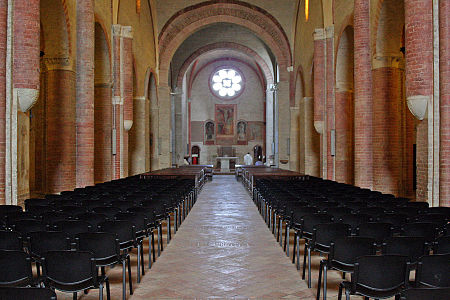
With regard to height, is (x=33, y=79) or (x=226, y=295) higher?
(x=33, y=79)

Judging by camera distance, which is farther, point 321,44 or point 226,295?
point 321,44

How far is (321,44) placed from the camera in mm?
16656

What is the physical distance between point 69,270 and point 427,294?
2.85 meters

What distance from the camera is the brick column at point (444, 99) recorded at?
8547 mm

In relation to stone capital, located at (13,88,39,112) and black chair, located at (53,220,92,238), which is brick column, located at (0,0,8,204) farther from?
black chair, located at (53,220,92,238)

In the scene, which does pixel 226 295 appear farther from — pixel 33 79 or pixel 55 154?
pixel 55 154

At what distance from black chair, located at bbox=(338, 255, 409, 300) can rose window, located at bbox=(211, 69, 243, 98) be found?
39088 millimetres

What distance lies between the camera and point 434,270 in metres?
3.47

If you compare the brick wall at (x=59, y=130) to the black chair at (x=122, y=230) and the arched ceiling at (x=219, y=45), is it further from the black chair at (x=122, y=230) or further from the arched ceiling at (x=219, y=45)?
the arched ceiling at (x=219, y=45)

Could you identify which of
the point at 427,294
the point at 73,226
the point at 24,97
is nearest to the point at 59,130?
the point at 24,97

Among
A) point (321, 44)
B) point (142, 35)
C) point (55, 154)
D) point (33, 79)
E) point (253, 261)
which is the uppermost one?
point (142, 35)

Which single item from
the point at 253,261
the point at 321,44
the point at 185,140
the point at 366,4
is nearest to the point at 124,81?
the point at 321,44

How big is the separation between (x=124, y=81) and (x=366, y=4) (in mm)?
9474

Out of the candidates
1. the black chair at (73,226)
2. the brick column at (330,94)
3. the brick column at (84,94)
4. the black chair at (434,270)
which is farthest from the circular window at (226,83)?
the black chair at (434,270)
